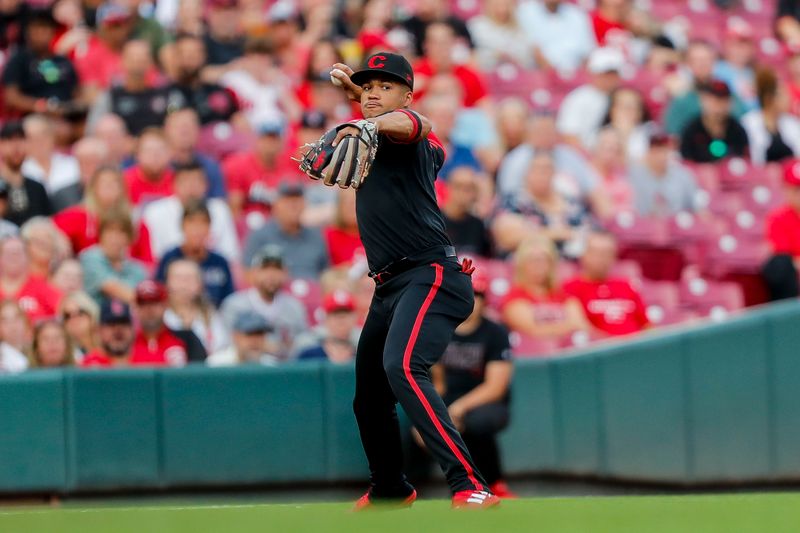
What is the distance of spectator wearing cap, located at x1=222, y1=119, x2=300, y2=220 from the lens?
998 centimetres

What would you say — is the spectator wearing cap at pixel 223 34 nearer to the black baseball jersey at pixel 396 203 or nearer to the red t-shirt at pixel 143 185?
the red t-shirt at pixel 143 185

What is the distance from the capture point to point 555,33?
12852 mm

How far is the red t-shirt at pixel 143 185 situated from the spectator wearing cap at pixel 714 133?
4.68 m

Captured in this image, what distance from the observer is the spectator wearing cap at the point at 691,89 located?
479 inches

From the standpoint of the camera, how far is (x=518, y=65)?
492 inches

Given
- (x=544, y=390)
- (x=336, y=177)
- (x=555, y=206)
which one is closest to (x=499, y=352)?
(x=544, y=390)

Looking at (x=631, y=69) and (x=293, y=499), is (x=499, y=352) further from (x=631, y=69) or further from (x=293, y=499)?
(x=631, y=69)

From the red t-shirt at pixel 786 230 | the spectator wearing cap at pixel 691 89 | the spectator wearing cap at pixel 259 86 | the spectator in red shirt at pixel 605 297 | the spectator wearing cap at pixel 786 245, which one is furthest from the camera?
the spectator wearing cap at pixel 691 89

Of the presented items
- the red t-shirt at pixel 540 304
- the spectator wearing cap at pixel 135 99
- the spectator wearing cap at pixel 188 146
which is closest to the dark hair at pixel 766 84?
the red t-shirt at pixel 540 304

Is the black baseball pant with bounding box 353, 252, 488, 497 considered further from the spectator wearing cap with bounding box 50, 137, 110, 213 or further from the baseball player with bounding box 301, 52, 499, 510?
the spectator wearing cap with bounding box 50, 137, 110, 213

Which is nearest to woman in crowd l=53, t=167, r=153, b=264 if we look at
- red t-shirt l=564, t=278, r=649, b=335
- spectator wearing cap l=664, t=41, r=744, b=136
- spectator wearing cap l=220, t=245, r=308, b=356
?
spectator wearing cap l=220, t=245, r=308, b=356

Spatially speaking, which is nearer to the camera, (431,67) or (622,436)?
(622,436)

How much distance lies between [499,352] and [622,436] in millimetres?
1083

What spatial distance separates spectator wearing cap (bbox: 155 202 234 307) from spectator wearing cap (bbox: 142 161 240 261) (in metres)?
0.18
